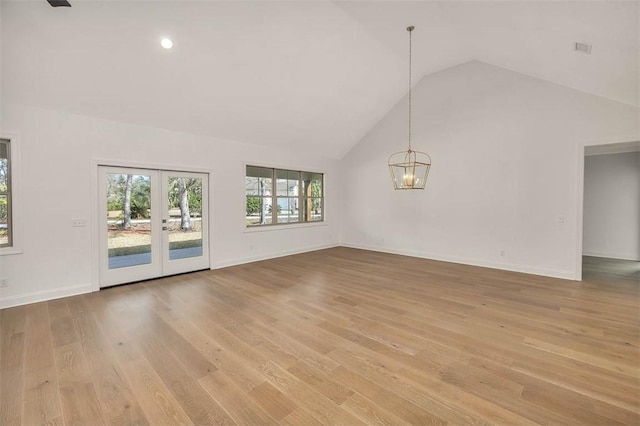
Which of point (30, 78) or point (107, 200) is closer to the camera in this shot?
point (30, 78)

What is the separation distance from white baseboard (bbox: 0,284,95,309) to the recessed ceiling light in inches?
142

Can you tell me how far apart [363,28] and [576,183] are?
4349 millimetres

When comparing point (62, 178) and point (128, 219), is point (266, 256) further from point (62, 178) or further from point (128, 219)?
point (62, 178)

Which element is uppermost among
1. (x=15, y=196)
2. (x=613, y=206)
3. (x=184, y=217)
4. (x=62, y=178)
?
(x=62, y=178)

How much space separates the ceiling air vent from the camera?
3.15m

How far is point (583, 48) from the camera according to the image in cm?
324

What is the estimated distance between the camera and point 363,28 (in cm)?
438

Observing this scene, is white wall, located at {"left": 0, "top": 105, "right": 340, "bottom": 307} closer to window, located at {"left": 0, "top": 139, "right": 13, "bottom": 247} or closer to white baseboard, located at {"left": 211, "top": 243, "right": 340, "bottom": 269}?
window, located at {"left": 0, "top": 139, "right": 13, "bottom": 247}

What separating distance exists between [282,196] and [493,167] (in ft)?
15.5

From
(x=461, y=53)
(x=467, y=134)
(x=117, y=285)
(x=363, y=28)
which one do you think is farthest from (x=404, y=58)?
(x=117, y=285)

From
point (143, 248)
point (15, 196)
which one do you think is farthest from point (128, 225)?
point (15, 196)

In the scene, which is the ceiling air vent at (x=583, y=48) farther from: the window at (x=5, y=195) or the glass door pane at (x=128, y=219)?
the window at (x=5, y=195)

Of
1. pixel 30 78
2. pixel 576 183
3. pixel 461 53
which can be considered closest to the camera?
pixel 30 78

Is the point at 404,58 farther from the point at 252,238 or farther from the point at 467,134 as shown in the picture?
the point at 252,238
